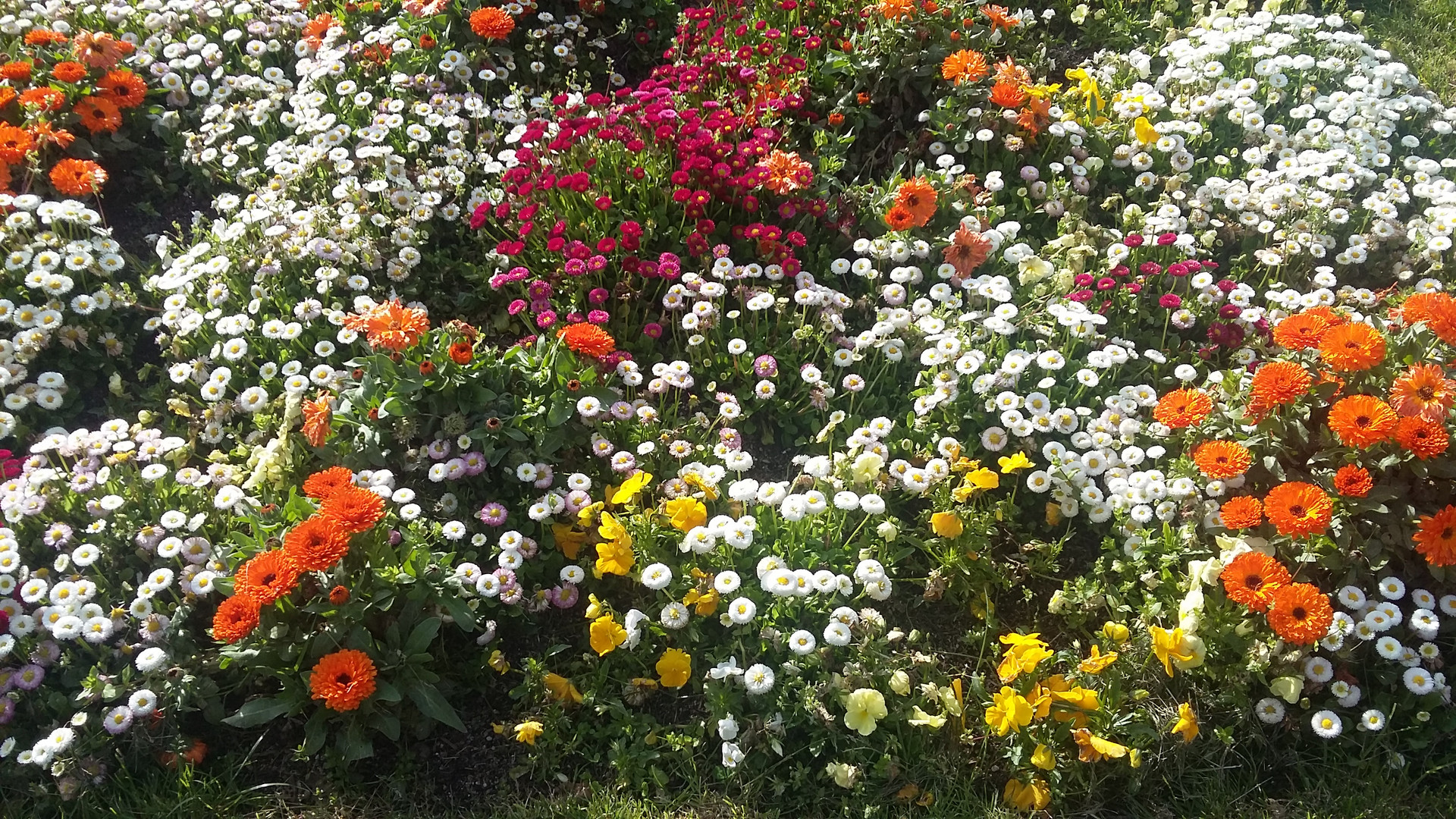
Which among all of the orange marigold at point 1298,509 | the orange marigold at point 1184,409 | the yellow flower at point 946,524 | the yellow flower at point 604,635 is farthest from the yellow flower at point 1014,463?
the yellow flower at point 604,635

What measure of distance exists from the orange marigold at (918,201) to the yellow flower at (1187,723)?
6.48 ft

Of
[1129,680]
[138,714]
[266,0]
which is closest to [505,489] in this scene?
[138,714]

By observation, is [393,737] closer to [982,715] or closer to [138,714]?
[138,714]

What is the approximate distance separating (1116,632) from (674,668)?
1269 mm

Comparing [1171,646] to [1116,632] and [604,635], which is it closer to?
[1116,632]

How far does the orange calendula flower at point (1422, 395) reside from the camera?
2.69 meters

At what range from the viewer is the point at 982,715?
9.00ft

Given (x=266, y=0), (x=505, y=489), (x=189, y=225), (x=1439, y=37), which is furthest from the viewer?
(x=1439, y=37)

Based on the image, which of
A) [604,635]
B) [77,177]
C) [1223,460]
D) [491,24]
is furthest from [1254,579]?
[77,177]

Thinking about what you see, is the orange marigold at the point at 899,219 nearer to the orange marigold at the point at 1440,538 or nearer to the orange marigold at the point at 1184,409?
the orange marigold at the point at 1184,409

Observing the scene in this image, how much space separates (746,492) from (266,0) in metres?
3.90

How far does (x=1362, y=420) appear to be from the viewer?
2.70 m

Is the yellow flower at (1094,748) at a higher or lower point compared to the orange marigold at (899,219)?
lower

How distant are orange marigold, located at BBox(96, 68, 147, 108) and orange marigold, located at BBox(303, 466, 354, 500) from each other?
8.18ft
